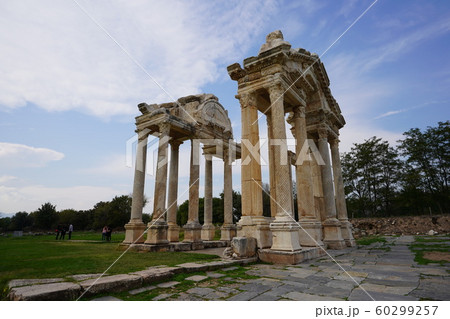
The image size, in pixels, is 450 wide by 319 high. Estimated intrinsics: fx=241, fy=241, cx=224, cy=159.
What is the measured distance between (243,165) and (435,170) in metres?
39.9

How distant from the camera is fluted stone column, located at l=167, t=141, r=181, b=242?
15648 millimetres

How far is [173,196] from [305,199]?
8961 millimetres

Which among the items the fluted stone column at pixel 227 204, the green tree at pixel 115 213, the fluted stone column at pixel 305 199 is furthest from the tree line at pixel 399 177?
the fluted stone column at pixel 305 199

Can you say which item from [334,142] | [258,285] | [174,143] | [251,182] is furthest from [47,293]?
[334,142]

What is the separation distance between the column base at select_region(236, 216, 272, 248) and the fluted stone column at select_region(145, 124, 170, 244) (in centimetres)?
580

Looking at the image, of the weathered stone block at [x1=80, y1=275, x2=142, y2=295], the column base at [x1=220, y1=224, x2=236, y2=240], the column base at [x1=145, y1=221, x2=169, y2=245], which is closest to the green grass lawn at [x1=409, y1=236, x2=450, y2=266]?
the weathered stone block at [x1=80, y1=275, x2=142, y2=295]

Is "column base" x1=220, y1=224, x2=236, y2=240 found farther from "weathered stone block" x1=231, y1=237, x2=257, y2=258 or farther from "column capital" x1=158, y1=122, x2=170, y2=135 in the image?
"weathered stone block" x1=231, y1=237, x2=257, y2=258

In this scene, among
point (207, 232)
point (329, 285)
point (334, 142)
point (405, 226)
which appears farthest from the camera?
point (405, 226)

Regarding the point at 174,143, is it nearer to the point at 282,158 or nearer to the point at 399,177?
the point at 282,158

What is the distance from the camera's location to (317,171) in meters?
14.2

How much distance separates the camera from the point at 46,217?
54406 mm

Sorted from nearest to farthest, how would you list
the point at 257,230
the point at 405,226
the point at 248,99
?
the point at 257,230 < the point at 248,99 < the point at 405,226

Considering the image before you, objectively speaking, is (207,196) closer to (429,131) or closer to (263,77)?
(263,77)
